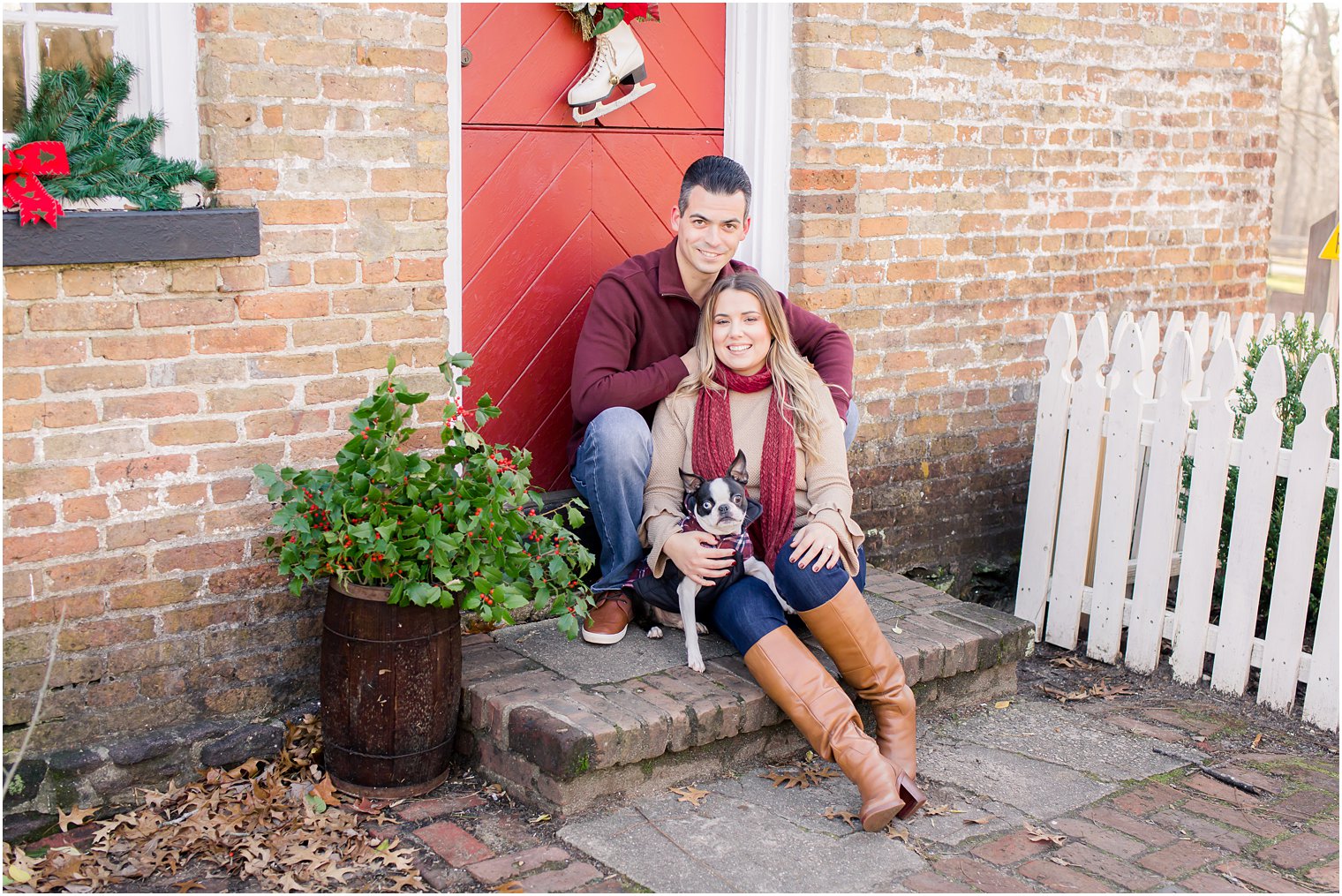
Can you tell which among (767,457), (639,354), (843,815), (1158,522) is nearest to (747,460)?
(767,457)

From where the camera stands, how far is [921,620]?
14.6 ft

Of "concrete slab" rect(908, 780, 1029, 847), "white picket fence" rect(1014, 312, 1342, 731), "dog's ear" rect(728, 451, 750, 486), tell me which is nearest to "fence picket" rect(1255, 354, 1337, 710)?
"white picket fence" rect(1014, 312, 1342, 731)

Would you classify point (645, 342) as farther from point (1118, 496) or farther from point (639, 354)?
point (1118, 496)

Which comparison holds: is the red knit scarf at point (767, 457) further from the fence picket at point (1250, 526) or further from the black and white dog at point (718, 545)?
the fence picket at point (1250, 526)

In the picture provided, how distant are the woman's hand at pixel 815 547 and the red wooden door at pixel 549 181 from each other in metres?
1.28

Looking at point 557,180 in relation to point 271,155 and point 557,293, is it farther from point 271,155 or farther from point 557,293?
point 271,155

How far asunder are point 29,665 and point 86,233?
1175mm

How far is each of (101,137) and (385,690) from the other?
1711 millimetres

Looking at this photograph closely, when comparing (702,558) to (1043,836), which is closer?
(1043,836)

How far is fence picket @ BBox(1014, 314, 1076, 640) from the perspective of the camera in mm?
5016

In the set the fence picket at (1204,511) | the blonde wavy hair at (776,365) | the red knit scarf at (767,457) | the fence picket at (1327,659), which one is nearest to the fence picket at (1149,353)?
the fence picket at (1204,511)

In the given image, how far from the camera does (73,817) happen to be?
11.3 feet

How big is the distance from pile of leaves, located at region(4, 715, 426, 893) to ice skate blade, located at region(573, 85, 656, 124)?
2.39 m

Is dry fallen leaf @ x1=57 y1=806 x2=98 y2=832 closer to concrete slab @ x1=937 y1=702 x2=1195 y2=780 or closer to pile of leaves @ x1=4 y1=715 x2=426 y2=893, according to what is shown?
pile of leaves @ x1=4 y1=715 x2=426 y2=893
